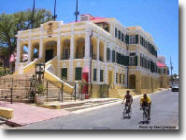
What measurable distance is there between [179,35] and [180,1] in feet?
4.26

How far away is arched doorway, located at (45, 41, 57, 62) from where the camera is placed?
23.6 meters

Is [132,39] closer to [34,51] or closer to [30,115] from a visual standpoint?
[34,51]

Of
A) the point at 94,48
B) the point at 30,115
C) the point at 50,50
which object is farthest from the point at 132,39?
the point at 30,115

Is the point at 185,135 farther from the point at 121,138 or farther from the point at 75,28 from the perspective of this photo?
the point at 75,28

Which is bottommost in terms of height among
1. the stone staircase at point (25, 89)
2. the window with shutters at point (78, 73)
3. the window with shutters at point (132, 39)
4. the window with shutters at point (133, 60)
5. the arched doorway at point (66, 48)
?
the stone staircase at point (25, 89)

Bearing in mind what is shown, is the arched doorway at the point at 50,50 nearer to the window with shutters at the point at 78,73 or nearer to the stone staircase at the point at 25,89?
the window with shutters at the point at 78,73

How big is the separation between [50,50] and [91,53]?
4870 millimetres

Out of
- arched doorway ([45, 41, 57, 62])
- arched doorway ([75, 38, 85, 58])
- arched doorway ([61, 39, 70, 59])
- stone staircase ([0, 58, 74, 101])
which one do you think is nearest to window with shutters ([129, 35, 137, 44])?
arched doorway ([75, 38, 85, 58])

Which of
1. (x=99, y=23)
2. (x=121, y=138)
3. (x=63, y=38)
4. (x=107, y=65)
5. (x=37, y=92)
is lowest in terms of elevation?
(x=121, y=138)

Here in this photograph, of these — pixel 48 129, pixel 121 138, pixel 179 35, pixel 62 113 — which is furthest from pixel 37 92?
pixel 179 35

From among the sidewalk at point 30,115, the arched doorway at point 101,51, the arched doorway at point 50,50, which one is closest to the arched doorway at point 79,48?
the arched doorway at point 101,51

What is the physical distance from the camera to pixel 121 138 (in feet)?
24.6

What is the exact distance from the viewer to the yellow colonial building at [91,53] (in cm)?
2020

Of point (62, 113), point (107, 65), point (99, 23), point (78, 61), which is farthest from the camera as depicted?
point (99, 23)
